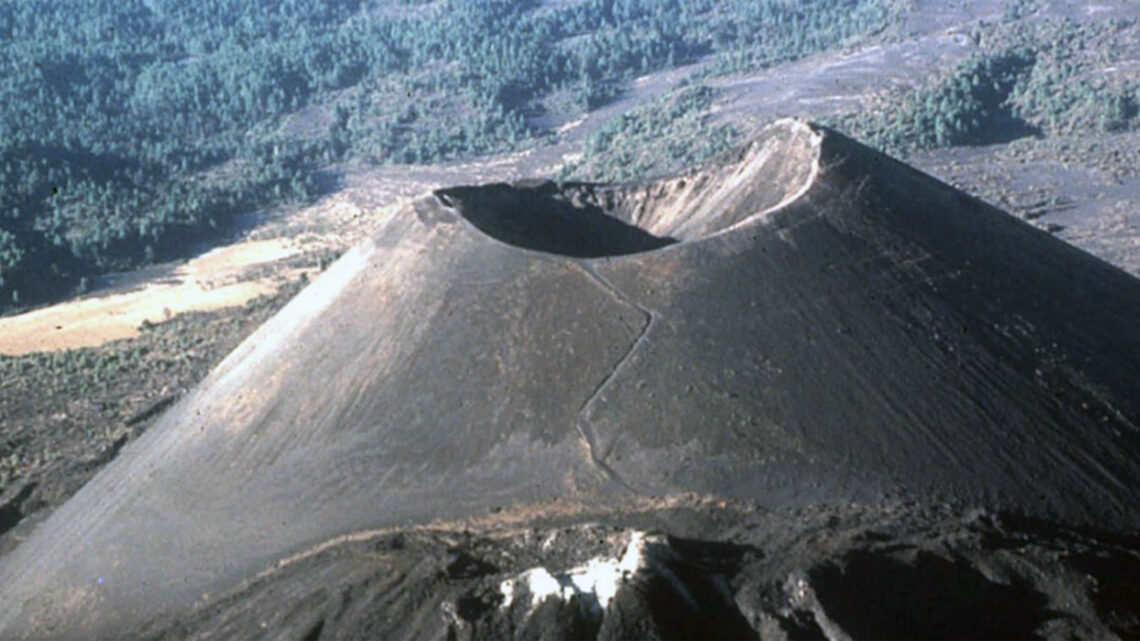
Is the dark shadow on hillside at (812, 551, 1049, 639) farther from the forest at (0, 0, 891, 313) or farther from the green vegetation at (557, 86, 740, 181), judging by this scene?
the forest at (0, 0, 891, 313)

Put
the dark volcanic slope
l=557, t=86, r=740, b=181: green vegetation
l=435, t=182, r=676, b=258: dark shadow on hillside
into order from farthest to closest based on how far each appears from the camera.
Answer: l=557, t=86, r=740, b=181: green vegetation
l=435, t=182, r=676, b=258: dark shadow on hillside
the dark volcanic slope

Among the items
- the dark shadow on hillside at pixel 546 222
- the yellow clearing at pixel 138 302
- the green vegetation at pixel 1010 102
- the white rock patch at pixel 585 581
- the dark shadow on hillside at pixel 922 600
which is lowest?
the green vegetation at pixel 1010 102

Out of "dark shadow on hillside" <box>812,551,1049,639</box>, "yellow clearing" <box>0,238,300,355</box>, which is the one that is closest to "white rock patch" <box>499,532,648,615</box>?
"dark shadow on hillside" <box>812,551,1049,639</box>

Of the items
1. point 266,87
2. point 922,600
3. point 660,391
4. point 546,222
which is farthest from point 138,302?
point 266,87

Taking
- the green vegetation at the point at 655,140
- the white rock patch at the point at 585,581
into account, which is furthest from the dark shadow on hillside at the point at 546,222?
the green vegetation at the point at 655,140

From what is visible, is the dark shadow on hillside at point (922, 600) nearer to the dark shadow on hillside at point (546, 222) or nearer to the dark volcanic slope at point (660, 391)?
the dark volcanic slope at point (660, 391)

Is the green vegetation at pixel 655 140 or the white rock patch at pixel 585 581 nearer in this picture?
the white rock patch at pixel 585 581
